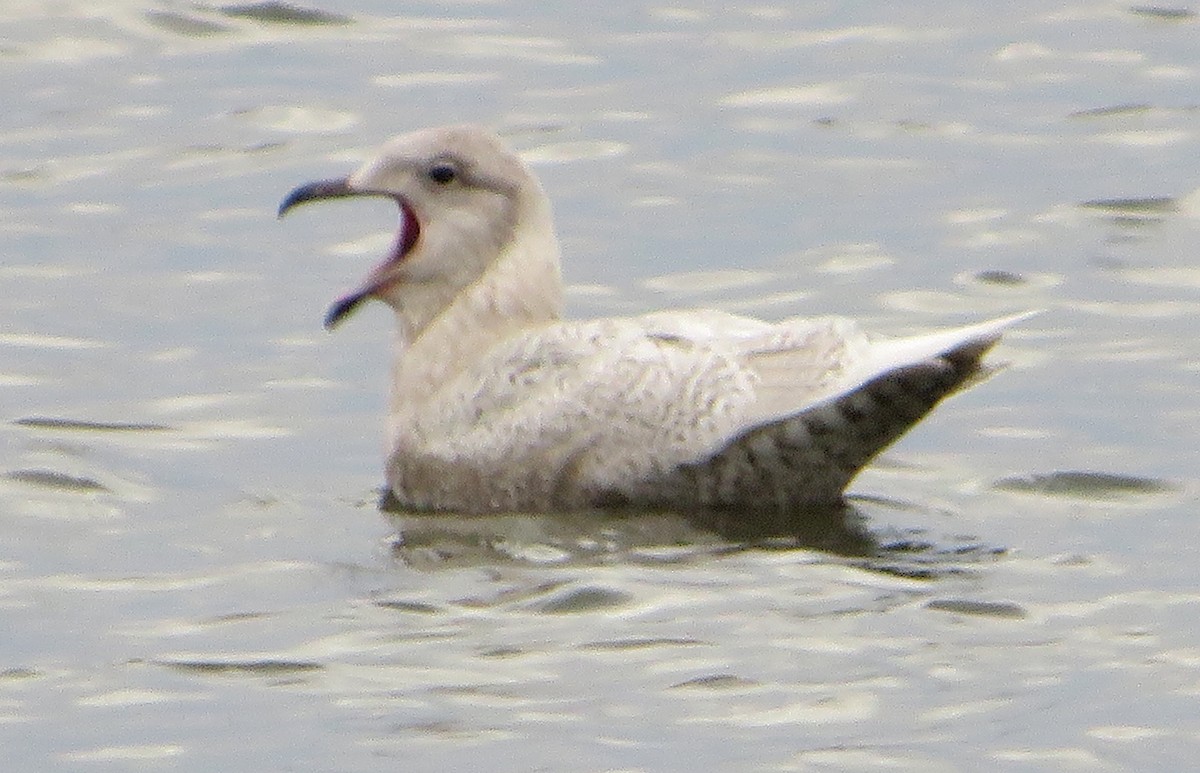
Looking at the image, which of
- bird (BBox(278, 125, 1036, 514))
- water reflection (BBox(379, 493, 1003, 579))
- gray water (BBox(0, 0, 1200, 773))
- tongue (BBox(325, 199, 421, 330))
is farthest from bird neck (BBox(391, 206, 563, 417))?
water reflection (BBox(379, 493, 1003, 579))

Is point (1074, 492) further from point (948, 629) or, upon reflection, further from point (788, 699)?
point (788, 699)

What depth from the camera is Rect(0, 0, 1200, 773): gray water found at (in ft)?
26.3

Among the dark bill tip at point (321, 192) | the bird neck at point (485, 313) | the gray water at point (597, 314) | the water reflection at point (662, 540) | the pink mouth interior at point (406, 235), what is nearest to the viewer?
the gray water at point (597, 314)

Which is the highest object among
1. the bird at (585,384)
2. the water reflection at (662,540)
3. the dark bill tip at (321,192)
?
the dark bill tip at (321,192)

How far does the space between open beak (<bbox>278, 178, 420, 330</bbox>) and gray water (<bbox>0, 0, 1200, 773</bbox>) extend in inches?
19.8

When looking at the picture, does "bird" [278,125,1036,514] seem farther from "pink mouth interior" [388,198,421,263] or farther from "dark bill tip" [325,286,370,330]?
"dark bill tip" [325,286,370,330]

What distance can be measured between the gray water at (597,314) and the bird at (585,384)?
16 cm

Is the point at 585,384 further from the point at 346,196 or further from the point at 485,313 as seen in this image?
the point at 346,196

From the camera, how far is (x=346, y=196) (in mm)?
10602

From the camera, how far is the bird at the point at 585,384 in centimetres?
952

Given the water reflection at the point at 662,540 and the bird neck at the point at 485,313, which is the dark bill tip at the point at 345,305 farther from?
the water reflection at the point at 662,540

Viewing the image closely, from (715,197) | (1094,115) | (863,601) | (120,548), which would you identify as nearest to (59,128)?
(715,197)

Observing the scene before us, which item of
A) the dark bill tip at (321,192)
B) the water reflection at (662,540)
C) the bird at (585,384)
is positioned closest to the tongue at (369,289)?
the bird at (585,384)

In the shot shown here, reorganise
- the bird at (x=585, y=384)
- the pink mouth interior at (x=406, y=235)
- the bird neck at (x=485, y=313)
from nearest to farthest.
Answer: the bird at (x=585, y=384), the bird neck at (x=485, y=313), the pink mouth interior at (x=406, y=235)
